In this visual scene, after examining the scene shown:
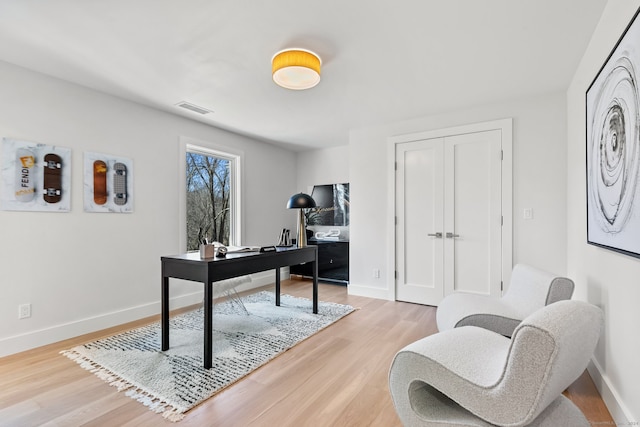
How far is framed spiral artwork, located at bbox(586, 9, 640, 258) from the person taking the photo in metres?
1.41

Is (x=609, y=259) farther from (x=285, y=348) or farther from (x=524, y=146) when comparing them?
(x=285, y=348)

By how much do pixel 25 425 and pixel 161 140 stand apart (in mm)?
2853

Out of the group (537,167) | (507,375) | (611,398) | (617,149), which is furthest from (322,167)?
(507,375)

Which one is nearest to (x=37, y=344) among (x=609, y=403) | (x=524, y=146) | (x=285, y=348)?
(x=285, y=348)

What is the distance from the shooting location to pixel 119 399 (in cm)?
189

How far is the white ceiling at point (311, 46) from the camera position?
74.2 inches

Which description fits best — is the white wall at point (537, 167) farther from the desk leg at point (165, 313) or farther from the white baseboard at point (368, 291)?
the desk leg at point (165, 313)

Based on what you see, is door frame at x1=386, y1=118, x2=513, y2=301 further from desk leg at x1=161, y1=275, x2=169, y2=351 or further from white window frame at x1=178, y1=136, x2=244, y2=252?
desk leg at x1=161, y1=275, x2=169, y2=351

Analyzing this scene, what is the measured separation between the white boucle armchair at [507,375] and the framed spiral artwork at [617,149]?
1.74 ft

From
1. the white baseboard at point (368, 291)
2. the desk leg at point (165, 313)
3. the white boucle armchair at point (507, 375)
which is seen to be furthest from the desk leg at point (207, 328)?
the white baseboard at point (368, 291)

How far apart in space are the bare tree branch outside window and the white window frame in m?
0.06

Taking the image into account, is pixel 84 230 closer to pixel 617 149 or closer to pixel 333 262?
pixel 333 262

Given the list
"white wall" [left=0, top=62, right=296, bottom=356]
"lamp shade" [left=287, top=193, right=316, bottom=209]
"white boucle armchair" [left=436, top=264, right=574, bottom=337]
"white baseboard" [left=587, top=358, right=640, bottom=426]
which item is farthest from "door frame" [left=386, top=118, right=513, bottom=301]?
"white wall" [left=0, top=62, right=296, bottom=356]

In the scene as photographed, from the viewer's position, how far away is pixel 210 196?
443cm
